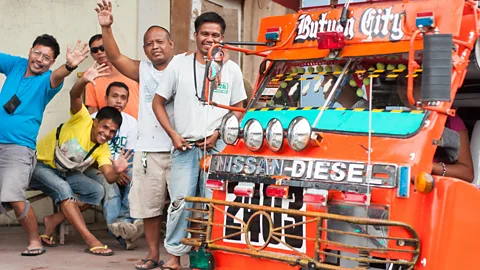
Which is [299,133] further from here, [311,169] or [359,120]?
[359,120]

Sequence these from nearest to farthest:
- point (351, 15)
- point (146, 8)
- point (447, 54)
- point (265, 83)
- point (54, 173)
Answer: point (447, 54) → point (351, 15) → point (265, 83) → point (54, 173) → point (146, 8)

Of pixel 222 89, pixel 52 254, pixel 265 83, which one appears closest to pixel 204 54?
pixel 222 89

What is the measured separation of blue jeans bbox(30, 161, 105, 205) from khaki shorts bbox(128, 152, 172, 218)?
125cm

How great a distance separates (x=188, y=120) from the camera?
695cm

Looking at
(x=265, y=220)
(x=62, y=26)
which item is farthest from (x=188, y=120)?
(x=62, y=26)

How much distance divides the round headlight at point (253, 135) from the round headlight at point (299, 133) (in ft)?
0.99

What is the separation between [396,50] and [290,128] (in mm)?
911

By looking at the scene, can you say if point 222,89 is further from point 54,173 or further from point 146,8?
point 146,8

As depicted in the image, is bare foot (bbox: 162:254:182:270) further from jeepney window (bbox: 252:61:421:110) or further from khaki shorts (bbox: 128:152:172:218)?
jeepney window (bbox: 252:61:421:110)

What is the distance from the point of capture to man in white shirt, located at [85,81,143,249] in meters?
8.37

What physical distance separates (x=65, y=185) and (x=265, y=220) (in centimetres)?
346

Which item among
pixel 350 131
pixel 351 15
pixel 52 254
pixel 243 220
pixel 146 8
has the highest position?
pixel 146 8

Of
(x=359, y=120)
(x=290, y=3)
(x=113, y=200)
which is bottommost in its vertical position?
(x=113, y=200)

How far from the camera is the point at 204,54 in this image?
23.0 feet
